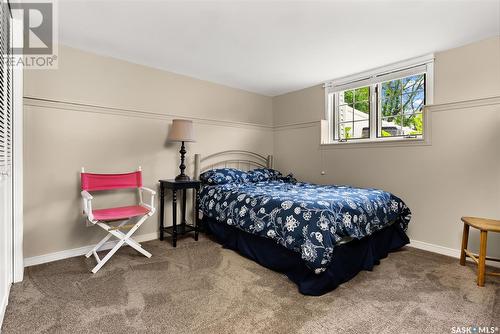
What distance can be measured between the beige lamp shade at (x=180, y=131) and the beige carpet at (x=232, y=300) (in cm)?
138

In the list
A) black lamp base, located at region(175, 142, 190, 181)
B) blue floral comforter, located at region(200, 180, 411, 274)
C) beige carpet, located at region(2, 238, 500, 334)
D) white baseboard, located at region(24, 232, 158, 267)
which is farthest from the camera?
black lamp base, located at region(175, 142, 190, 181)

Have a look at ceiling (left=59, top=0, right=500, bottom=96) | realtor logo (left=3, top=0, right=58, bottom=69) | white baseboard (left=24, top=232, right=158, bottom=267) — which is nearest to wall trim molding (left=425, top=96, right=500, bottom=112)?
ceiling (left=59, top=0, right=500, bottom=96)

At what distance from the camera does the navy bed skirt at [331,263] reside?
2053mm

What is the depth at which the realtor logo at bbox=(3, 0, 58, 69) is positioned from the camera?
2.12m

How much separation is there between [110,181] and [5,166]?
1.11 metres

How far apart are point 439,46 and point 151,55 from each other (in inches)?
120

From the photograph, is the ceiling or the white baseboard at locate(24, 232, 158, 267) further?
the white baseboard at locate(24, 232, 158, 267)

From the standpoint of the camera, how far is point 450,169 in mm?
2826

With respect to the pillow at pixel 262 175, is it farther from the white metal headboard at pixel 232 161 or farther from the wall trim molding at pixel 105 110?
the wall trim molding at pixel 105 110

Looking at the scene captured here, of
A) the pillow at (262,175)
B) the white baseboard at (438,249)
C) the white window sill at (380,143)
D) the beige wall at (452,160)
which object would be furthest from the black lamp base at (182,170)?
the white baseboard at (438,249)

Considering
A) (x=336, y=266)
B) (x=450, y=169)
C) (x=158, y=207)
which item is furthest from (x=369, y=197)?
(x=158, y=207)

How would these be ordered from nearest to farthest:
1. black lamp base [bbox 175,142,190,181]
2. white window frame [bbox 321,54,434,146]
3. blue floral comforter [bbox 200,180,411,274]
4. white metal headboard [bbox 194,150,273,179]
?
blue floral comforter [bbox 200,180,411,274] < white window frame [bbox 321,54,434,146] < black lamp base [bbox 175,142,190,181] < white metal headboard [bbox 194,150,273,179]

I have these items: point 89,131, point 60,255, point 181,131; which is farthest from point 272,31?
point 60,255

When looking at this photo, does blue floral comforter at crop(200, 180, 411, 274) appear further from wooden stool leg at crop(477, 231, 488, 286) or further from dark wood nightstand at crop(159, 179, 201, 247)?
wooden stool leg at crop(477, 231, 488, 286)
